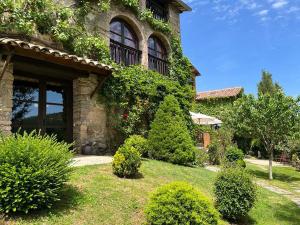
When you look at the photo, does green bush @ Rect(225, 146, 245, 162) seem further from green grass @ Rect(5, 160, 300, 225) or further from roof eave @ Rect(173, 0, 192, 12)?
roof eave @ Rect(173, 0, 192, 12)

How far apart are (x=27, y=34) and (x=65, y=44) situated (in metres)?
1.39

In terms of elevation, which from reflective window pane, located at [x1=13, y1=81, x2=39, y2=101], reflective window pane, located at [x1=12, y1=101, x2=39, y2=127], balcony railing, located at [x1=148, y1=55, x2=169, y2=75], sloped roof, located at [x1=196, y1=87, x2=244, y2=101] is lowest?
reflective window pane, located at [x1=12, y1=101, x2=39, y2=127]

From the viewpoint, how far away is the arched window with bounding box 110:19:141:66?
12760 mm

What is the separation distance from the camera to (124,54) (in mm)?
13148

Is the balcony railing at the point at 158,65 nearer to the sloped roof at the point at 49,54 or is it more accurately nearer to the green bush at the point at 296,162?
the sloped roof at the point at 49,54

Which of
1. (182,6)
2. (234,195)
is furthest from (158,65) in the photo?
(234,195)

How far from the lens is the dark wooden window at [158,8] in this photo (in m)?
15.1

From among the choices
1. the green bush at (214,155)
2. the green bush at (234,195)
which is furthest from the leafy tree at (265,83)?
the green bush at (234,195)

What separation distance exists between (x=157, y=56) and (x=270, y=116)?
5764 mm

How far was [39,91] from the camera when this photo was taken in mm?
10188

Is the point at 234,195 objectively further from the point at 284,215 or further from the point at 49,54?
the point at 49,54

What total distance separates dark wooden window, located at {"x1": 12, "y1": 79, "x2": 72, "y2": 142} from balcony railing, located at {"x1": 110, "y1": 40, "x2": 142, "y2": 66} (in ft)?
8.17

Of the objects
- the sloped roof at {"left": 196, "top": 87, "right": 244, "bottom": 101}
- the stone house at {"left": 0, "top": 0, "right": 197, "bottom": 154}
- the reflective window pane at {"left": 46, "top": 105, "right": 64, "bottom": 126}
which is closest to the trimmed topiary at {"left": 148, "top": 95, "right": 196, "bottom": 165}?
the stone house at {"left": 0, "top": 0, "right": 197, "bottom": 154}

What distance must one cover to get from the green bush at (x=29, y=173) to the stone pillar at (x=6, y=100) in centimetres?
334
